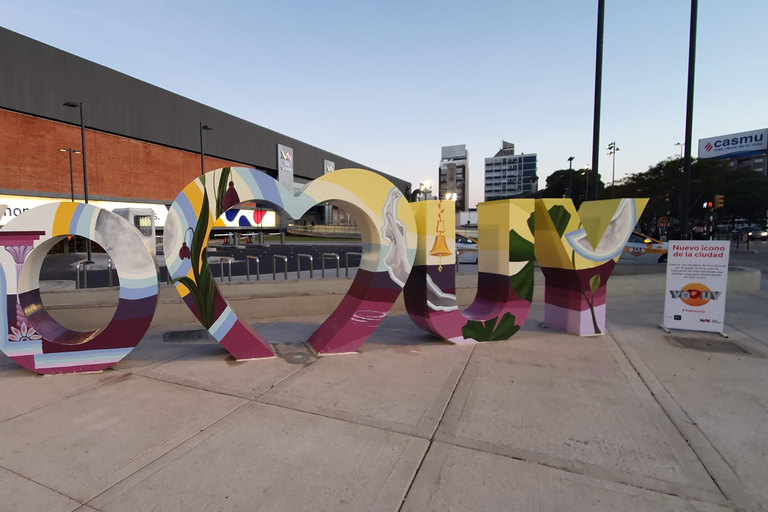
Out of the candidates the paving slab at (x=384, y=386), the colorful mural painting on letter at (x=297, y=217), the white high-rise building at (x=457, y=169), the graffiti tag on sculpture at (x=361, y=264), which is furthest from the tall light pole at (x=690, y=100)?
the white high-rise building at (x=457, y=169)

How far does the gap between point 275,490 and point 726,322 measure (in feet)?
27.7

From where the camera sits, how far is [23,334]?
4.70 meters

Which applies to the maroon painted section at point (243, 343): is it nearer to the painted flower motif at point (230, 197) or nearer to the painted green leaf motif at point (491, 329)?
the painted flower motif at point (230, 197)

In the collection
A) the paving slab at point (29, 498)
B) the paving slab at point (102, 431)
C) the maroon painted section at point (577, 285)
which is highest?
the maroon painted section at point (577, 285)

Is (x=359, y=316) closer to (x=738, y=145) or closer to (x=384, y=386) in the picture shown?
(x=384, y=386)

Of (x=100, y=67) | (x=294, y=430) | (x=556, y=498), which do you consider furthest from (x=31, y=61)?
(x=556, y=498)

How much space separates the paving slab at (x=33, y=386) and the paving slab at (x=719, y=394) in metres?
5.78

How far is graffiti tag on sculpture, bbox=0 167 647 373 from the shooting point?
187 inches

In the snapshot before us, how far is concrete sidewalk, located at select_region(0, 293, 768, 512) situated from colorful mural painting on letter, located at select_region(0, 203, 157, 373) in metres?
0.31

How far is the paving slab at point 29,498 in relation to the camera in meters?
2.50

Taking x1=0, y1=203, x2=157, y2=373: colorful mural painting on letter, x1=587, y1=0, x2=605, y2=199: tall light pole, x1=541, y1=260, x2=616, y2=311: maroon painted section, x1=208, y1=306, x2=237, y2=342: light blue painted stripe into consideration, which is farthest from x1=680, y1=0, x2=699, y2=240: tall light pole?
x1=0, y1=203, x2=157, y2=373: colorful mural painting on letter

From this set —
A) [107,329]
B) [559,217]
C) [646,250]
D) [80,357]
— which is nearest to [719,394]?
[559,217]

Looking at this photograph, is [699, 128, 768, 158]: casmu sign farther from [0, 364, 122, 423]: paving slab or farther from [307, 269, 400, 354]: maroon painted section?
[0, 364, 122, 423]: paving slab

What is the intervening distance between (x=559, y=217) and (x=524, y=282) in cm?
117
